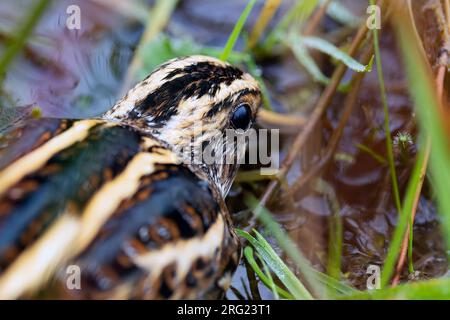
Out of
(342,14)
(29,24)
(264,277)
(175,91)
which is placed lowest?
(264,277)

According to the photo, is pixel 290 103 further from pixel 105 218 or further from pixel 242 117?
pixel 105 218

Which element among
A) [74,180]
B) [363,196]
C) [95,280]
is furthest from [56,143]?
[363,196]

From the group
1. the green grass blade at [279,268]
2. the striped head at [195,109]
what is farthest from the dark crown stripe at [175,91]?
the green grass blade at [279,268]

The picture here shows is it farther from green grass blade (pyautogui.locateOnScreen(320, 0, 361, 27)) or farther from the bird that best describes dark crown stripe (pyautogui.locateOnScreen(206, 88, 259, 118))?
green grass blade (pyautogui.locateOnScreen(320, 0, 361, 27))

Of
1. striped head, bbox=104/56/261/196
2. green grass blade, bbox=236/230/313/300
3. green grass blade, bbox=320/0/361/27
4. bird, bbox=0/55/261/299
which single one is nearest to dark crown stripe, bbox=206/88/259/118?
striped head, bbox=104/56/261/196

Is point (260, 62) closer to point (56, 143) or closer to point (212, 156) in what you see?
point (212, 156)

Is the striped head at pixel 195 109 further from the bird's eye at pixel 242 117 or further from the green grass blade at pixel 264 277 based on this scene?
the green grass blade at pixel 264 277

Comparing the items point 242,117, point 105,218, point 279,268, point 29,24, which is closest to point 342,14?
point 242,117
